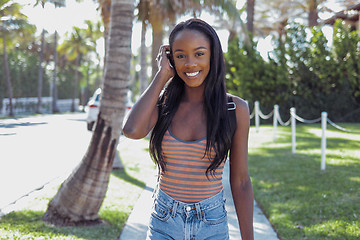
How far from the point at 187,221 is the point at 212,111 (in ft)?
1.77

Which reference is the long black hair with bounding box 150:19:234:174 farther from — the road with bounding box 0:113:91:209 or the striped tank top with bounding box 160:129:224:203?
the road with bounding box 0:113:91:209

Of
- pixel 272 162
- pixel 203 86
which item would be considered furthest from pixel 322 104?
pixel 203 86

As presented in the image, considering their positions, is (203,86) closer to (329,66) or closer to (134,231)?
(134,231)

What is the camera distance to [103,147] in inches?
203

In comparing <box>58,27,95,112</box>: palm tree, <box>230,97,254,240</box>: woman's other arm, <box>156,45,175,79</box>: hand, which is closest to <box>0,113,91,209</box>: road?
<box>156,45,175,79</box>: hand

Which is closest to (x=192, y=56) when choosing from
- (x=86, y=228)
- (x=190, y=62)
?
(x=190, y=62)

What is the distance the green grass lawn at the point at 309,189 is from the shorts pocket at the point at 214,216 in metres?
3.17

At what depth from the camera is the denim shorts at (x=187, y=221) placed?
1896 mm

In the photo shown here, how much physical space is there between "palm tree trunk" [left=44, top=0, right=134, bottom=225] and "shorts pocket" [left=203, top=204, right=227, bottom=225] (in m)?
3.36

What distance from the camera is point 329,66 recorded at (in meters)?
19.3

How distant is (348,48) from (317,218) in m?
15.5

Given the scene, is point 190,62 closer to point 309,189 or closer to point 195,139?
point 195,139

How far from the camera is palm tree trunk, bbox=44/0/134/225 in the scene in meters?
5.16

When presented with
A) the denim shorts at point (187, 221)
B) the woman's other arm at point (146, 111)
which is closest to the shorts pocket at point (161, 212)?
the denim shorts at point (187, 221)
